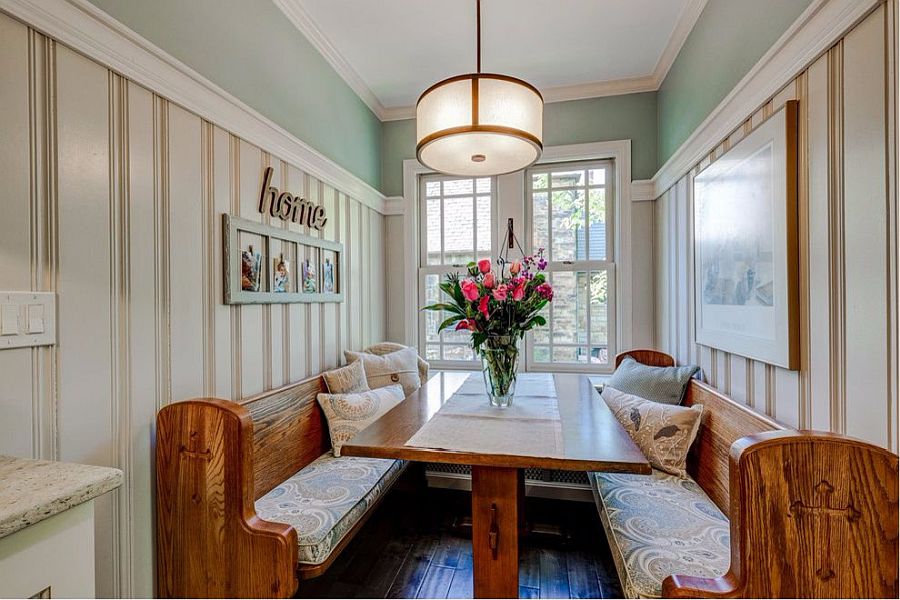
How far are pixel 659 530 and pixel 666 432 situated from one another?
0.54 metres

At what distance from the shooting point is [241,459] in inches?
51.5

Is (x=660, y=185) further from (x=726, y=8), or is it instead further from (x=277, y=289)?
(x=277, y=289)

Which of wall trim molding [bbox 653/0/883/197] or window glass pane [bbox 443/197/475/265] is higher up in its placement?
wall trim molding [bbox 653/0/883/197]

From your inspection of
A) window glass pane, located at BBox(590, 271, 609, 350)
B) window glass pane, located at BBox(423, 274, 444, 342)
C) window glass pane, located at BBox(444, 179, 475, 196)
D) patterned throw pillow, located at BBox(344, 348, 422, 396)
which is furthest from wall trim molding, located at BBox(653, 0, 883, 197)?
patterned throw pillow, located at BBox(344, 348, 422, 396)

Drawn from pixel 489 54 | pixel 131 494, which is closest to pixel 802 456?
pixel 131 494

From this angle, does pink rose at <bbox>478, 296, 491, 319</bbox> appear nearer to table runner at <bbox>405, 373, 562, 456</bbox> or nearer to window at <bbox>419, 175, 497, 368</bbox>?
table runner at <bbox>405, 373, 562, 456</bbox>

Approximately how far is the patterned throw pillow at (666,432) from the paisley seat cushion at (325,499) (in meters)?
1.18

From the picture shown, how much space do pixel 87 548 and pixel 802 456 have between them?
1499mm

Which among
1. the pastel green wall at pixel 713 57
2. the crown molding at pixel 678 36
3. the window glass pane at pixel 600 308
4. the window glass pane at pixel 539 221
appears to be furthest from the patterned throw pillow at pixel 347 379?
the crown molding at pixel 678 36

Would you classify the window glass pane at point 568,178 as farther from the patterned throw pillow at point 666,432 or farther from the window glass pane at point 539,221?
the patterned throw pillow at point 666,432

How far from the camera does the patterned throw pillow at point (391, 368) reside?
2523 mm

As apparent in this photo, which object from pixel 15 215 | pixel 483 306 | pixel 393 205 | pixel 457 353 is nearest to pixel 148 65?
pixel 15 215

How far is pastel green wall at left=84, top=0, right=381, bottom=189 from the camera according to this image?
1.44 m

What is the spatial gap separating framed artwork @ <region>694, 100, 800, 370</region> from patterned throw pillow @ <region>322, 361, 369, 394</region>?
5.92 ft
